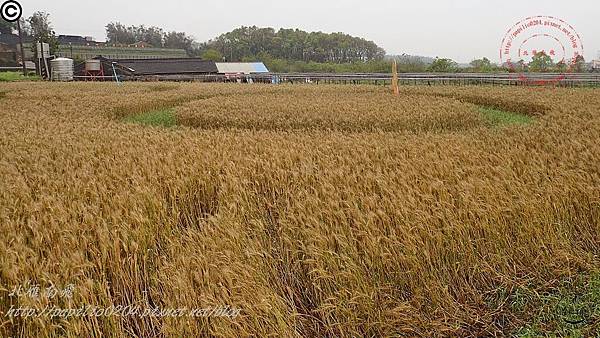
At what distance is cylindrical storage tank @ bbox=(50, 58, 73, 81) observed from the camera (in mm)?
47750

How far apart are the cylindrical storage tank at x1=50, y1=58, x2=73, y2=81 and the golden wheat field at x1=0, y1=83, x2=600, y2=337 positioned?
4590cm

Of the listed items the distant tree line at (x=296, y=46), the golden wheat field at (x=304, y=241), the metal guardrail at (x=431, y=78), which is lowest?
the golden wheat field at (x=304, y=241)

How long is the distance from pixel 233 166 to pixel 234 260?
2722 millimetres

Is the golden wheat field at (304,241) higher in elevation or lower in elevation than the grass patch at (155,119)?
lower

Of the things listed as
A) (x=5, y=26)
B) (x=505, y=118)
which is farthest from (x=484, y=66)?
(x=5, y=26)

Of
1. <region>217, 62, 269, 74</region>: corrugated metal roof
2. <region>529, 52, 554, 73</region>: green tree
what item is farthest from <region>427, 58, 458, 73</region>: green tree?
<region>217, 62, 269, 74</region>: corrugated metal roof

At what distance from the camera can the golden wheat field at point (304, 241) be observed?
3.28 meters

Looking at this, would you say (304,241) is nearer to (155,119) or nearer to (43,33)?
(155,119)

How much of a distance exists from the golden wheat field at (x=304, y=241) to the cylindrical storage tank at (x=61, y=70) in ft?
151

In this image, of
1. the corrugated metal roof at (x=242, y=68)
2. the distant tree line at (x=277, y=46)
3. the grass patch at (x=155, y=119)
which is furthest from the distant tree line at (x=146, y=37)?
the grass patch at (x=155, y=119)

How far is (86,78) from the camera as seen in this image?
4959 cm

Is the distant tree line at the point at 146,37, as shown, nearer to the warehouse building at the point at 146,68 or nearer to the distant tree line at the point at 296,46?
the distant tree line at the point at 296,46

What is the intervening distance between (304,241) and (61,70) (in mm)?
51541

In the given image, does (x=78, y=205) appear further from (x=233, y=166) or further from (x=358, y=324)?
(x=358, y=324)
